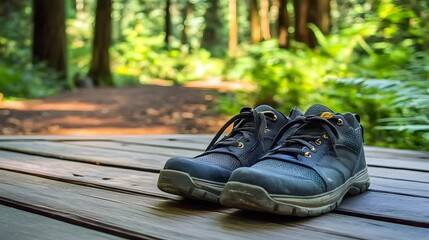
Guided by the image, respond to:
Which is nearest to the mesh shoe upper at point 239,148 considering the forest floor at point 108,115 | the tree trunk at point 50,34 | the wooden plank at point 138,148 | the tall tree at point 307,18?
the wooden plank at point 138,148

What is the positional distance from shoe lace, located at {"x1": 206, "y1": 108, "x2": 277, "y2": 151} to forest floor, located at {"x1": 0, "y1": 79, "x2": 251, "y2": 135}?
5.18 m

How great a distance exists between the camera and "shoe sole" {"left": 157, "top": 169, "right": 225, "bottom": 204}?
55.4 inches

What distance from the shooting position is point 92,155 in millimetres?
2486

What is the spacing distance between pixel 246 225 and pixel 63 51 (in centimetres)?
1296

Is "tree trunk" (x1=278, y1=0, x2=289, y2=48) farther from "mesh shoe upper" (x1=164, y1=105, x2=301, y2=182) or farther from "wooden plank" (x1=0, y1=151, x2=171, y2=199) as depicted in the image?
"mesh shoe upper" (x1=164, y1=105, x2=301, y2=182)

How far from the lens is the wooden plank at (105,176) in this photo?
1.70 meters

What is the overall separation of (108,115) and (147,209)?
290 inches

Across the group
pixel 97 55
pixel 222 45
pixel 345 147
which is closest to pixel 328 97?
pixel 345 147

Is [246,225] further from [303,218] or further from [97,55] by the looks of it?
[97,55]

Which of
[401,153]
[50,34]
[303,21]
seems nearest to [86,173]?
[401,153]

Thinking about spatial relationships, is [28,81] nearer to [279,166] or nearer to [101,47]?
[101,47]

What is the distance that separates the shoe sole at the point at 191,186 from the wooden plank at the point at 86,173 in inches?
5.1

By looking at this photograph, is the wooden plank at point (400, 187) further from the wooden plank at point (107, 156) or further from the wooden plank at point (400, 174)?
the wooden plank at point (107, 156)

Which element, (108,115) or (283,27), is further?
(283,27)
